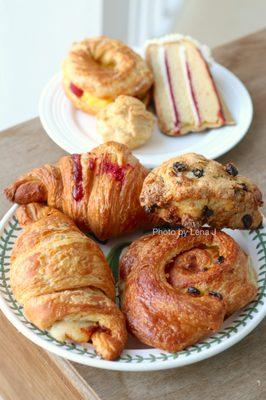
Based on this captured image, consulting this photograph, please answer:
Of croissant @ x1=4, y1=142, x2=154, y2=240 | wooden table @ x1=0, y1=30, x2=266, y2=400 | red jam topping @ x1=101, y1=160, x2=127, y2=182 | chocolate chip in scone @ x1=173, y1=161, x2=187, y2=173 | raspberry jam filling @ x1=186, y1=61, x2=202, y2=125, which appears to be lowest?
wooden table @ x1=0, y1=30, x2=266, y2=400

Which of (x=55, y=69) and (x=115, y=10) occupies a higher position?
(x=115, y=10)

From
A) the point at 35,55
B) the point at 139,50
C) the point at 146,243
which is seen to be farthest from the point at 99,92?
the point at 35,55

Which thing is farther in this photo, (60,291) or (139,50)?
(139,50)

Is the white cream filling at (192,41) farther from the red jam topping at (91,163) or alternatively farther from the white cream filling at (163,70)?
the red jam topping at (91,163)

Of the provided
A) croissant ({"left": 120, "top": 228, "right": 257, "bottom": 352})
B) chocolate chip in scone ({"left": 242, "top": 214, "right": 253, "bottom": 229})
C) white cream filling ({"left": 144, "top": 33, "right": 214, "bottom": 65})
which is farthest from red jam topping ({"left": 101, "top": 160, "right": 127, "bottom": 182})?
white cream filling ({"left": 144, "top": 33, "right": 214, "bottom": 65})

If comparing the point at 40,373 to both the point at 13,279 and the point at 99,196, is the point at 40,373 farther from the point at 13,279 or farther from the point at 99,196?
the point at 99,196

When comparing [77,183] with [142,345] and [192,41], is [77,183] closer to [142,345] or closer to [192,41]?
[142,345]

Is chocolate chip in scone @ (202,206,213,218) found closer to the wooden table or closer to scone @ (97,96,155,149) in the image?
the wooden table

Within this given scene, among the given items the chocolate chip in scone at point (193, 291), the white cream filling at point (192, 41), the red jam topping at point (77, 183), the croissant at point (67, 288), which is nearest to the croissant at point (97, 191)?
the red jam topping at point (77, 183)
